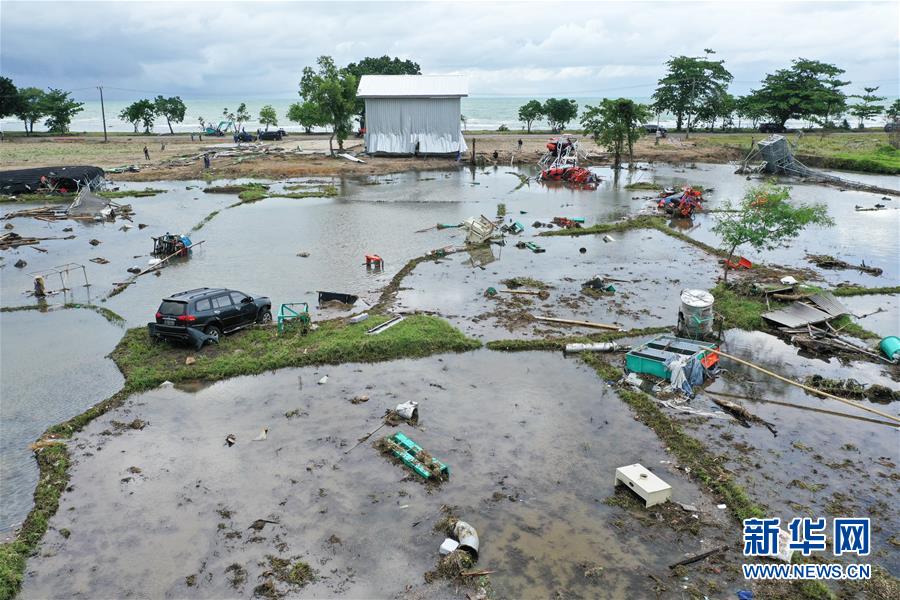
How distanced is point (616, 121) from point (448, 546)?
199 ft

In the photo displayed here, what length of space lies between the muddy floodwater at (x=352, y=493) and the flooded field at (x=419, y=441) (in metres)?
0.05

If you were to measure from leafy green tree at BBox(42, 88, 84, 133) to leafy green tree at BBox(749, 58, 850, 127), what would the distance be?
107598 mm

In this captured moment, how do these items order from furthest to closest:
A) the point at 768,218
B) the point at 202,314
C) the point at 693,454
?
the point at 768,218 < the point at 202,314 < the point at 693,454

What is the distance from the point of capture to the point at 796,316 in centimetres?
2120

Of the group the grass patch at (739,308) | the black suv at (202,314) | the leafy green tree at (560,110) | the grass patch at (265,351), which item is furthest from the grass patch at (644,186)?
the leafy green tree at (560,110)

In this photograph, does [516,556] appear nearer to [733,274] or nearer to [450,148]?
[733,274]

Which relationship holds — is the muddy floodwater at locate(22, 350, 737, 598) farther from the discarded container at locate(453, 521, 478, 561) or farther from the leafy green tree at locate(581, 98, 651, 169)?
the leafy green tree at locate(581, 98, 651, 169)

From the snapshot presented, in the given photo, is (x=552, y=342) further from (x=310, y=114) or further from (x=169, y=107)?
(x=169, y=107)

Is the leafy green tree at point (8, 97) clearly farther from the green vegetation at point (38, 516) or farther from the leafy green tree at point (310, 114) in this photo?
the green vegetation at point (38, 516)

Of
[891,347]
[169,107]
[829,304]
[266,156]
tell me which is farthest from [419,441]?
[169,107]

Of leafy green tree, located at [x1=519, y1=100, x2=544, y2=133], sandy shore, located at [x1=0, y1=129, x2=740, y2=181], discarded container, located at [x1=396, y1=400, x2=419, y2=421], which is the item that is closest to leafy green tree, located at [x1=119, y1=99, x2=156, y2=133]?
sandy shore, located at [x1=0, y1=129, x2=740, y2=181]

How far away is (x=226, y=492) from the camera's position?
12570 millimetres

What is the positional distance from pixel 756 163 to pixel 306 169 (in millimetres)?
48848

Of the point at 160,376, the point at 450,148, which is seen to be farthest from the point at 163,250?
the point at 450,148
